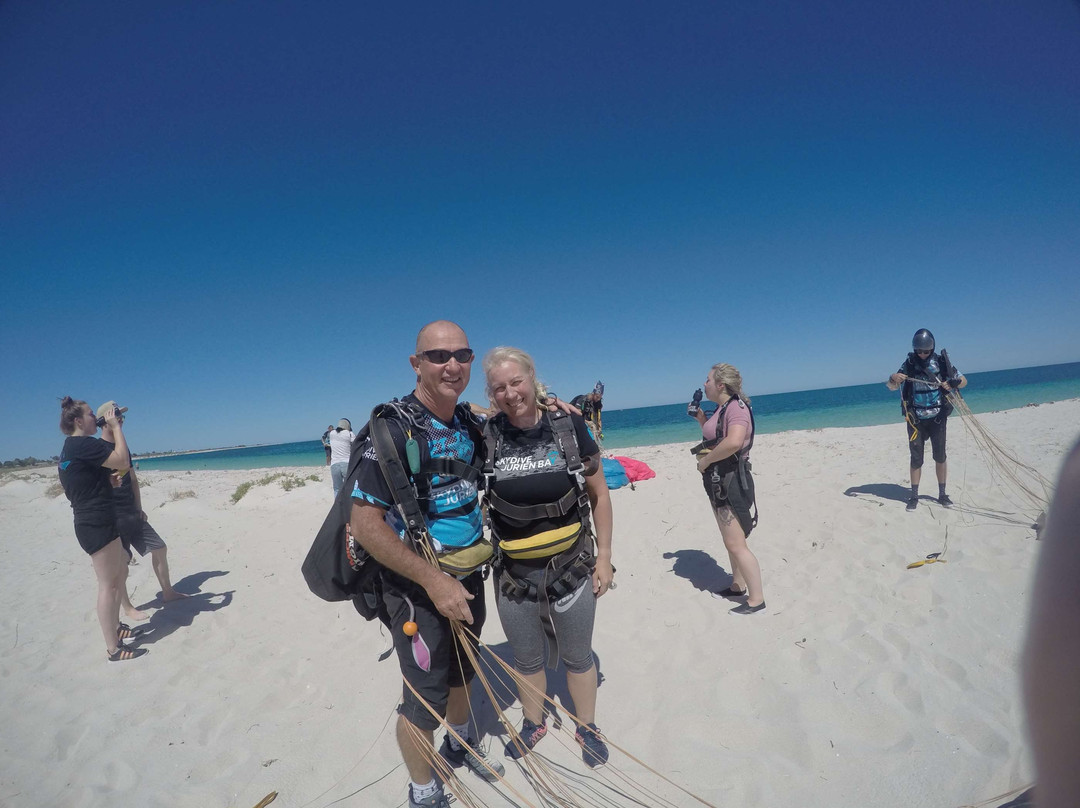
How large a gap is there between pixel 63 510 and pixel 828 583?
1662 centimetres

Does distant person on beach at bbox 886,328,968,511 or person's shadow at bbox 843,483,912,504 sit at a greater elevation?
distant person on beach at bbox 886,328,968,511

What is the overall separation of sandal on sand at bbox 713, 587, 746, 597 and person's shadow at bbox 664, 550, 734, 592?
83 mm

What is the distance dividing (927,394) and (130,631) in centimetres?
921

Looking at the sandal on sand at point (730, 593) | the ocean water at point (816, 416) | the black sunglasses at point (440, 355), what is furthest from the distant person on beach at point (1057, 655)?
the ocean water at point (816, 416)

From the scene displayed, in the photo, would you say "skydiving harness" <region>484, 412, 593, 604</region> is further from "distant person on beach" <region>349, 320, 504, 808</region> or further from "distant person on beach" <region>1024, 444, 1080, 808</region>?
"distant person on beach" <region>1024, 444, 1080, 808</region>

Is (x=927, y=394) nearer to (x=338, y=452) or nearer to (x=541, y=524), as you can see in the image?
(x=541, y=524)

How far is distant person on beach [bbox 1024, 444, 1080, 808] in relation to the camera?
1.93 feet

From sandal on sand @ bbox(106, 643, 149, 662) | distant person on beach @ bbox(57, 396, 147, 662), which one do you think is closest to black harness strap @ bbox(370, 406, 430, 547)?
distant person on beach @ bbox(57, 396, 147, 662)

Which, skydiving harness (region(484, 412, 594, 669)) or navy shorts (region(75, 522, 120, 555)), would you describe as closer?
skydiving harness (region(484, 412, 594, 669))

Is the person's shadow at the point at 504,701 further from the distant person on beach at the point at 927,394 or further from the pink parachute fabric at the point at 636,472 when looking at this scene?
the pink parachute fabric at the point at 636,472

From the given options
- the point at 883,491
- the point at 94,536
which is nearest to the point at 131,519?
the point at 94,536

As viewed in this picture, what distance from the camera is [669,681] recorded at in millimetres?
3184

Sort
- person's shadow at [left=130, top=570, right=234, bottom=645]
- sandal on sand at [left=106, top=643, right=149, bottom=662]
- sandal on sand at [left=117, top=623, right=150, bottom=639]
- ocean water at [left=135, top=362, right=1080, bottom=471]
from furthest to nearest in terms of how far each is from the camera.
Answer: ocean water at [left=135, top=362, right=1080, bottom=471]
person's shadow at [left=130, top=570, right=234, bottom=645]
sandal on sand at [left=117, top=623, right=150, bottom=639]
sandal on sand at [left=106, top=643, right=149, bottom=662]

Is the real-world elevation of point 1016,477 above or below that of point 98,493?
below
